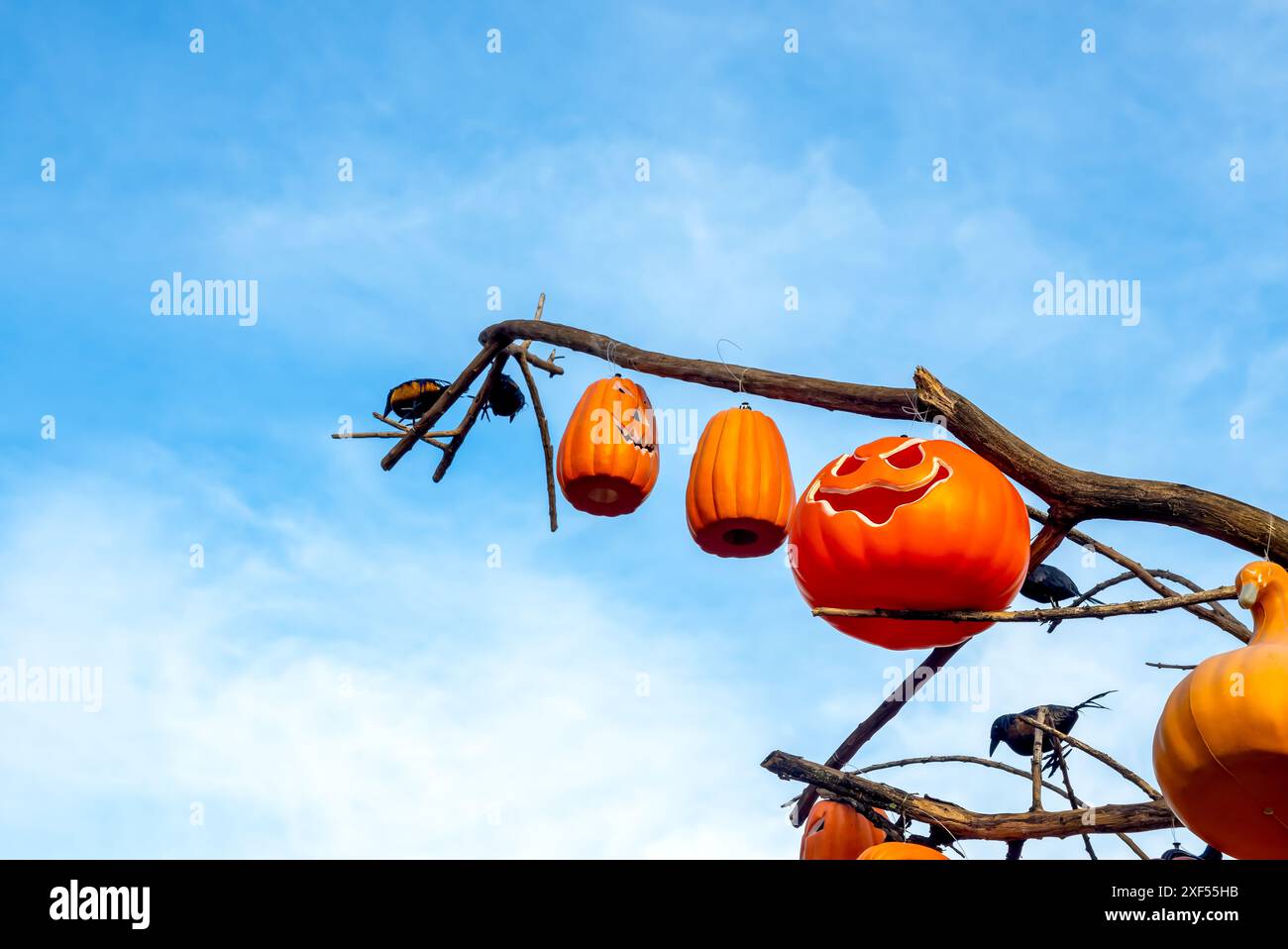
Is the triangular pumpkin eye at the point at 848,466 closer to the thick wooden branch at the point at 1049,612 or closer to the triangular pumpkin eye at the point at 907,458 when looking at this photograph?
the triangular pumpkin eye at the point at 907,458

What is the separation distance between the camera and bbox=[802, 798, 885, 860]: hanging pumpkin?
5914mm

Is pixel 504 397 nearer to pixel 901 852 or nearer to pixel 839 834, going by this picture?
pixel 839 834

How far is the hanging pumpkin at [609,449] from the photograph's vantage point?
534 centimetres

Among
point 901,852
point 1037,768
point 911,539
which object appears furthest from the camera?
point 1037,768

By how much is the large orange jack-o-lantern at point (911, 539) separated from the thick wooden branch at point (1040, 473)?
0.62 ft

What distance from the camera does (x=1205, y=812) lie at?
3.49 m

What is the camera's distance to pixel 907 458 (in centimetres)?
432

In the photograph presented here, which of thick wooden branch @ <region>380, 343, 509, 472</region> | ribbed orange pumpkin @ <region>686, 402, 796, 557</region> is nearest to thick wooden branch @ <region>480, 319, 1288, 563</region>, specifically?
ribbed orange pumpkin @ <region>686, 402, 796, 557</region>

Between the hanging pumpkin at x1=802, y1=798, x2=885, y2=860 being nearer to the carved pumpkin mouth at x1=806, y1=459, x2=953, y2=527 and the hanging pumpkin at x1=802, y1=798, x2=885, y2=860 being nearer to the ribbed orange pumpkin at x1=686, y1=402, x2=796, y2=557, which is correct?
the ribbed orange pumpkin at x1=686, y1=402, x2=796, y2=557

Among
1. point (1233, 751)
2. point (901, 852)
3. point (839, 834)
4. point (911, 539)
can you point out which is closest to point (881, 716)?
point (839, 834)

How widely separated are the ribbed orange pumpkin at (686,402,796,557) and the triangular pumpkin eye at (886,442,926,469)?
2.38 ft

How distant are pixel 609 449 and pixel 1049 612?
222 centimetres
